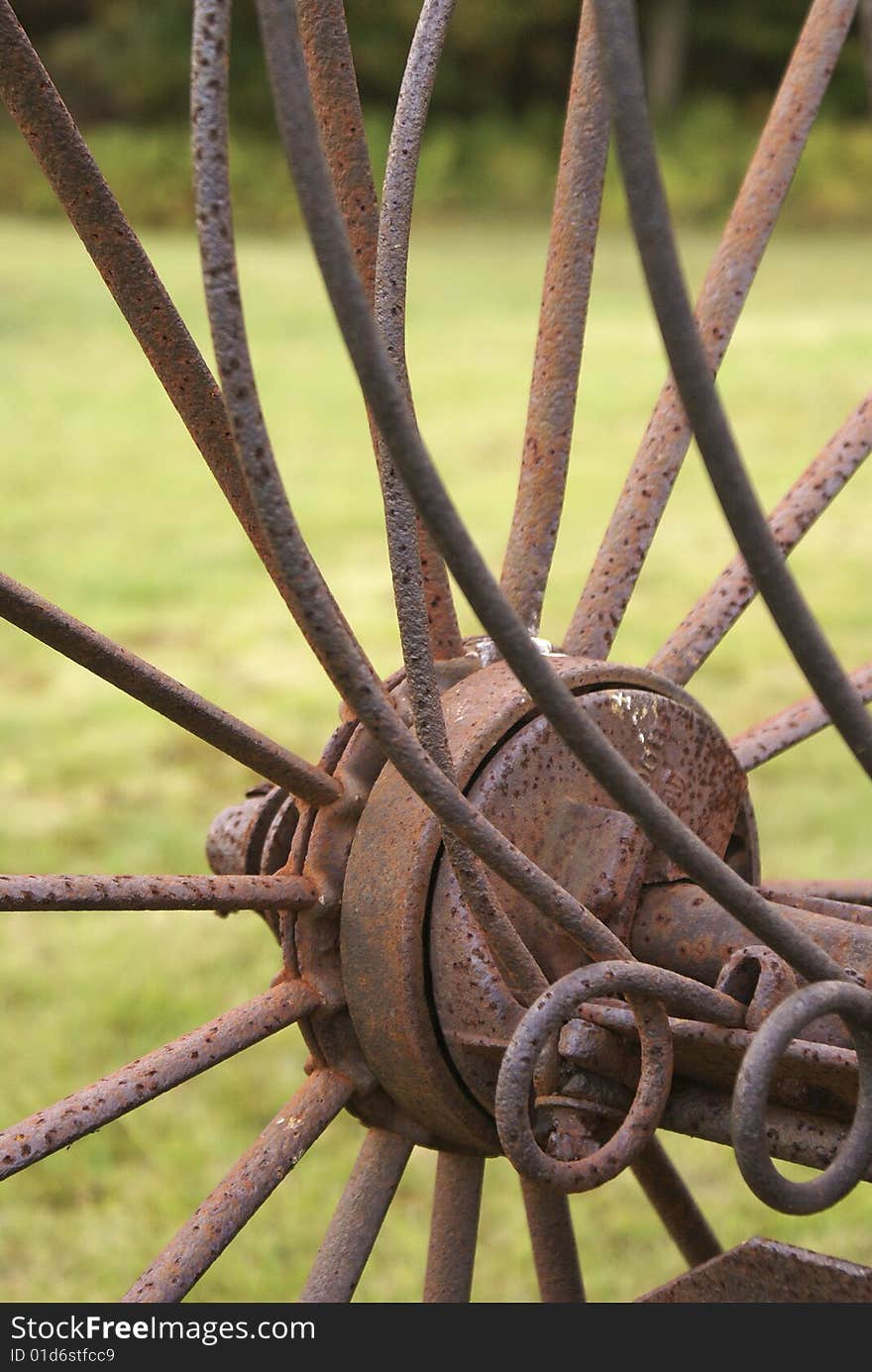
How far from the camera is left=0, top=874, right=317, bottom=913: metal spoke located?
2.67 ft

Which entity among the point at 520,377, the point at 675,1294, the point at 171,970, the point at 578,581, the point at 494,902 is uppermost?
the point at 520,377

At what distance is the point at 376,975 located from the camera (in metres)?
0.87

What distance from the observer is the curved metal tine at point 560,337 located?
1.03 meters

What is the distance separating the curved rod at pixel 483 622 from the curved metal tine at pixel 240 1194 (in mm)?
244

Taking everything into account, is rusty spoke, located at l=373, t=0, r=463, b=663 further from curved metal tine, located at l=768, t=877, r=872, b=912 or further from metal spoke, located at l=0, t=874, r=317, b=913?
curved metal tine, located at l=768, t=877, r=872, b=912

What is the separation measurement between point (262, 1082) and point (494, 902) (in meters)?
1.44

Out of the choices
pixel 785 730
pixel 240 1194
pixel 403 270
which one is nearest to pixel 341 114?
pixel 403 270

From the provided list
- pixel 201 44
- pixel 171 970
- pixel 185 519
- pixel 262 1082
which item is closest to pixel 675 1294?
pixel 201 44

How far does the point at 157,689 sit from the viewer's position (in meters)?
0.89

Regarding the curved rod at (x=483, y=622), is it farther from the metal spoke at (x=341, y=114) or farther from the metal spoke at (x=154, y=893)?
the metal spoke at (x=341, y=114)

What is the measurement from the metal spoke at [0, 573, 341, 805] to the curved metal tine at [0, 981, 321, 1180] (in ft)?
0.40

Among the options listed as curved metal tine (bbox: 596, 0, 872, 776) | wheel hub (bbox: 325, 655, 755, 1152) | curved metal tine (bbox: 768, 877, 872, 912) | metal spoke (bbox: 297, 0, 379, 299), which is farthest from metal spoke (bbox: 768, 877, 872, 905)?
metal spoke (bbox: 297, 0, 379, 299)

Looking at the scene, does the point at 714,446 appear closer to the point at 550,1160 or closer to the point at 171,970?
the point at 550,1160

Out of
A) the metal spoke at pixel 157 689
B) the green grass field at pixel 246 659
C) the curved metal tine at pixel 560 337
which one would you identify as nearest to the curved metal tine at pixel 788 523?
the curved metal tine at pixel 560 337
